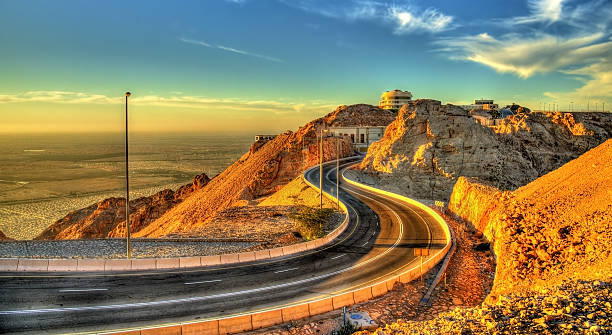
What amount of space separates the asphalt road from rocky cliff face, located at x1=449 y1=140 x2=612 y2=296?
4668mm

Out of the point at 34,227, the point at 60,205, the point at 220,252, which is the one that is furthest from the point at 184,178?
the point at 220,252

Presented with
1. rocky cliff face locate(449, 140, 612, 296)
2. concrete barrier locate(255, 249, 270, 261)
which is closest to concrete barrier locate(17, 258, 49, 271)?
concrete barrier locate(255, 249, 270, 261)

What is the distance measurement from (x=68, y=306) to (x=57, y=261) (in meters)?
4.57

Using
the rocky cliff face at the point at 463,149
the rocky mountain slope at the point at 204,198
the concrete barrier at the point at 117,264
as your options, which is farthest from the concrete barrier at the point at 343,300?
the rocky cliff face at the point at 463,149

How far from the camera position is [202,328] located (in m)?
12.4

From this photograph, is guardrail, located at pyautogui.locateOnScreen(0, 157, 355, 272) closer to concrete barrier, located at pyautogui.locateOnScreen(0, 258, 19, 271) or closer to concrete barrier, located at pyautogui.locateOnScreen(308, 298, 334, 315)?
concrete barrier, located at pyautogui.locateOnScreen(0, 258, 19, 271)

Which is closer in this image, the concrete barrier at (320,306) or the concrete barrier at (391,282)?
the concrete barrier at (320,306)

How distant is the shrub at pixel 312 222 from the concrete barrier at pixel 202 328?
1160cm

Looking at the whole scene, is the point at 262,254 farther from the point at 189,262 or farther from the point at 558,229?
the point at 558,229

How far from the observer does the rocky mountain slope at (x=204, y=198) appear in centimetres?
5212

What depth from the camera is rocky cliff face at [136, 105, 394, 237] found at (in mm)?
52031

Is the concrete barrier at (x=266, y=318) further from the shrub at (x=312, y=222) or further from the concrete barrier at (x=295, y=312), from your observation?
the shrub at (x=312, y=222)

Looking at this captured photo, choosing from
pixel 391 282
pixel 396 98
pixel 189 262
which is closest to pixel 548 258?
pixel 391 282

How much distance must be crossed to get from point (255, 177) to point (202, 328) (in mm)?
50405
